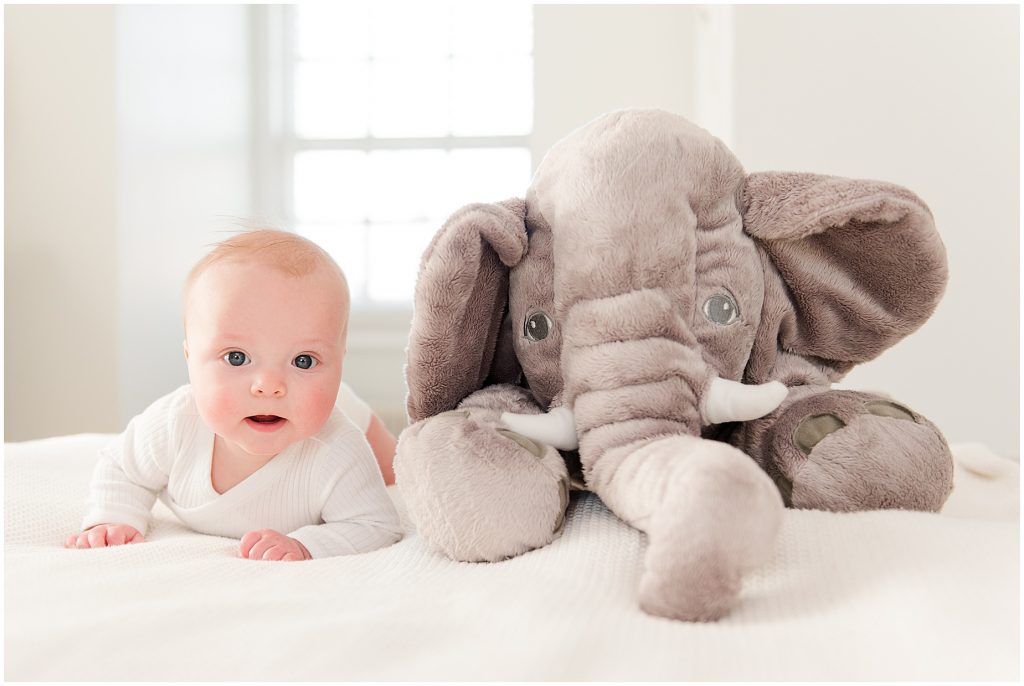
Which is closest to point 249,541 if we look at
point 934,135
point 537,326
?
point 537,326

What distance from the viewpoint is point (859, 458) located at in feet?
2.74

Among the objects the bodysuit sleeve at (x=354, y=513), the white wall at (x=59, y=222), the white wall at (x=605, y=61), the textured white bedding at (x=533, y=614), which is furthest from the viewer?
the white wall at (x=605, y=61)

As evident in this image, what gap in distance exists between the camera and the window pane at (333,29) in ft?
11.7

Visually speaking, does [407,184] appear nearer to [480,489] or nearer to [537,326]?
[537,326]

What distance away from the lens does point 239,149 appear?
3369mm

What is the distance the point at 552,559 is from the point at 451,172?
296cm

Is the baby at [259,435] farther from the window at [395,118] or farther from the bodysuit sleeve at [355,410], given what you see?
the window at [395,118]

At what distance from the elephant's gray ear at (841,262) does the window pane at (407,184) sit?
2688 mm

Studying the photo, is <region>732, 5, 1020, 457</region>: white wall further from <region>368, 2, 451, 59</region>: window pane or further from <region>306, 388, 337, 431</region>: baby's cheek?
<region>368, 2, 451, 59</region>: window pane

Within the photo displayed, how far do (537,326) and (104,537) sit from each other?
51cm

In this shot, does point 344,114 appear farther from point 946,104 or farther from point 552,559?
point 552,559

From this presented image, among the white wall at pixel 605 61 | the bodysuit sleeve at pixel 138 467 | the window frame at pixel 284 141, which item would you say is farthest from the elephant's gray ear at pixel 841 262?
the window frame at pixel 284 141

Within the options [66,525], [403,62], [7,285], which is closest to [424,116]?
[403,62]

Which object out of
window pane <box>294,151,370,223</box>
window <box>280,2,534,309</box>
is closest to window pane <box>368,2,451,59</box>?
window <box>280,2,534,309</box>
